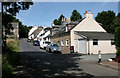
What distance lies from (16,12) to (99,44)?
15704 millimetres

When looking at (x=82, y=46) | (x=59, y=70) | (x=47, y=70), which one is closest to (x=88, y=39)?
(x=82, y=46)

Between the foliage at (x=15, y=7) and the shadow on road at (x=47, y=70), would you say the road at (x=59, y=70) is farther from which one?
the foliage at (x=15, y=7)

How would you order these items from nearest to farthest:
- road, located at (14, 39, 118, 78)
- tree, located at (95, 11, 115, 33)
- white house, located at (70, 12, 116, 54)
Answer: road, located at (14, 39, 118, 78)
white house, located at (70, 12, 116, 54)
tree, located at (95, 11, 115, 33)

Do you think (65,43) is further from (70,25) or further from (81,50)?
(81,50)

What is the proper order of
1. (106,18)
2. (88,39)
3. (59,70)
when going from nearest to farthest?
(59,70) < (88,39) < (106,18)

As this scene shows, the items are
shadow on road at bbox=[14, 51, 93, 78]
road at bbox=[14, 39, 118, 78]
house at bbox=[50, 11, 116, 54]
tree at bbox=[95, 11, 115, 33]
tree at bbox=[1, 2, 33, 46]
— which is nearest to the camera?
shadow on road at bbox=[14, 51, 93, 78]

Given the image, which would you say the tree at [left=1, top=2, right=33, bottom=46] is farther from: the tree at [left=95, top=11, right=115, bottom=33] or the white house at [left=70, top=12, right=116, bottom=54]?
the tree at [left=95, top=11, right=115, bottom=33]

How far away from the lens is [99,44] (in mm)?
22828

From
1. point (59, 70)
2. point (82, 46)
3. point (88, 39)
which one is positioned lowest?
point (59, 70)

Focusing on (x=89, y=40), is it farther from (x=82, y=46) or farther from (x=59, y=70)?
(x=59, y=70)

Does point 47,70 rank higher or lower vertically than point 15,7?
lower

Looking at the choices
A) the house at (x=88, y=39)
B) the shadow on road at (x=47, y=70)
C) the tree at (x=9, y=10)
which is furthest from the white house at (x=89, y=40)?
the tree at (x=9, y=10)

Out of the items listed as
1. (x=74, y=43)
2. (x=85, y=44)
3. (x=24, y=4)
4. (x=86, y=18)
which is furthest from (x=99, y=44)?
(x=24, y=4)

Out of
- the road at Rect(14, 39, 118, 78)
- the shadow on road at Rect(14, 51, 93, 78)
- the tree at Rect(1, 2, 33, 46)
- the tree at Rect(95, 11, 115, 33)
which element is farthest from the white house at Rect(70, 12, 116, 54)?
the tree at Rect(95, 11, 115, 33)
